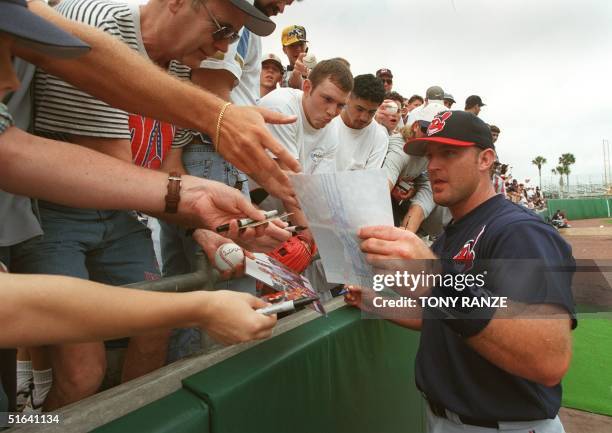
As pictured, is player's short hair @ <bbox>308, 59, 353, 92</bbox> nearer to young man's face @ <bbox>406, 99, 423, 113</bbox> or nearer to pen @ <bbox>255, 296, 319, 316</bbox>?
pen @ <bbox>255, 296, 319, 316</bbox>

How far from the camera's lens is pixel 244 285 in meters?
2.08

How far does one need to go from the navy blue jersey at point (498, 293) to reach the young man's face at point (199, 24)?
1404 mm

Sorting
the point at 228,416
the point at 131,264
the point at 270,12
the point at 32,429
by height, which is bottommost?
the point at 228,416

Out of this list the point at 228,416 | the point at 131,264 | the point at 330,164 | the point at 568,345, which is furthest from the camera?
the point at 330,164

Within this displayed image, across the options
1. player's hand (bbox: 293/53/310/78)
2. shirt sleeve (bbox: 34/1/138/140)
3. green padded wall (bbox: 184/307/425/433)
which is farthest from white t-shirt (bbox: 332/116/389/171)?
shirt sleeve (bbox: 34/1/138/140)

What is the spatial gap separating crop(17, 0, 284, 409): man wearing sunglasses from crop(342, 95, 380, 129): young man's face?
191 cm

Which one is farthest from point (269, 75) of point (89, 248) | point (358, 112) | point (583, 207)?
point (583, 207)

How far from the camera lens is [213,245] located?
68.1 inches

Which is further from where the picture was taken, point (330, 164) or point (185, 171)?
point (330, 164)

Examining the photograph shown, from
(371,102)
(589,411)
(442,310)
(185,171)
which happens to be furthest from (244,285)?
(589,411)

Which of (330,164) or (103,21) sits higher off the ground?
(103,21)

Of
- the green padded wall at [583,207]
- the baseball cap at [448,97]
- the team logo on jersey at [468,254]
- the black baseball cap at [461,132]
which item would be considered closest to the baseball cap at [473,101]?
the baseball cap at [448,97]

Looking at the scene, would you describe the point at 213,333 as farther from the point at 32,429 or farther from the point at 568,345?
the point at 568,345

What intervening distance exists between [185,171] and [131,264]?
2.15 feet
